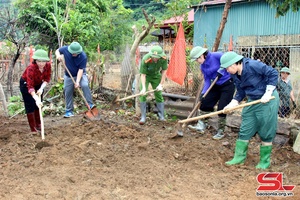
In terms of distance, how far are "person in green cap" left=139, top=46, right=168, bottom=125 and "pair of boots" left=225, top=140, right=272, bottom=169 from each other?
239 centimetres

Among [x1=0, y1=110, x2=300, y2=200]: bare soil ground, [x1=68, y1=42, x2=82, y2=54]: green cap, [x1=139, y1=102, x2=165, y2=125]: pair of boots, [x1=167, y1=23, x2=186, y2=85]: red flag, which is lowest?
[x1=0, y1=110, x2=300, y2=200]: bare soil ground

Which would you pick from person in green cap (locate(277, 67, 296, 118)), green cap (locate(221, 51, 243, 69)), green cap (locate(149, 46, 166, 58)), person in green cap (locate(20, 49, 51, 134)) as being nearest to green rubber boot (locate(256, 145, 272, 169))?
green cap (locate(221, 51, 243, 69))

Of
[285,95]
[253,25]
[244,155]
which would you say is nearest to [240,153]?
[244,155]

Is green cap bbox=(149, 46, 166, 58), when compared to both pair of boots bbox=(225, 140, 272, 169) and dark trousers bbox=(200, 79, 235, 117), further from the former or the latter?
pair of boots bbox=(225, 140, 272, 169)

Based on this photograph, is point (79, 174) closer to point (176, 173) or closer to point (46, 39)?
point (176, 173)

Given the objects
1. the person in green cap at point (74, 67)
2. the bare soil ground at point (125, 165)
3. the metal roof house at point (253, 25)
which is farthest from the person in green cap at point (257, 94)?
the metal roof house at point (253, 25)

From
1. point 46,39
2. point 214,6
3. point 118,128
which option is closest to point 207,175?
point 118,128

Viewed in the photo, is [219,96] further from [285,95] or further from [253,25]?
[253,25]

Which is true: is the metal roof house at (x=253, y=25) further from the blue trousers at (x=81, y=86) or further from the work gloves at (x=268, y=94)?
the work gloves at (x=268, y=94)

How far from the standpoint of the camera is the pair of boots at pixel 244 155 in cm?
395

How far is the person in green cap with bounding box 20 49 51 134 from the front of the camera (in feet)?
16.7

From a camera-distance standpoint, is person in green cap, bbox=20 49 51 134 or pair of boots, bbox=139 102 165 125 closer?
person in green cap, bbox=20 49 51 134

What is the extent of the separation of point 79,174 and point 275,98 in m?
2.38

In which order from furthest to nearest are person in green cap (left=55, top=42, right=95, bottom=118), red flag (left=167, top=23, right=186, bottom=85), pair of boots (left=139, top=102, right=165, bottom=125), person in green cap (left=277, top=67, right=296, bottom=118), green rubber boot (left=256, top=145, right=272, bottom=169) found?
red flag (left=167, top=23, right=186, bottom=85) → pair of boots (left=139, top=102, right=165, bottom=125) → person in green cap (left=55, top=42, right=95, bottom=118) → person in green cap (left=277, top=67, right=296, bottom=118) → green rubber boot (left=256, top=145, right=272, bottom=169)
